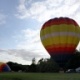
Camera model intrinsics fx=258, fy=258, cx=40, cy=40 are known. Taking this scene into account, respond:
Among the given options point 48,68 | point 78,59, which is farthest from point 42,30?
point 48,68

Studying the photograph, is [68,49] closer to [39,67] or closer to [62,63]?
[62,63]

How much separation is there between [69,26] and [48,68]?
38124 mm

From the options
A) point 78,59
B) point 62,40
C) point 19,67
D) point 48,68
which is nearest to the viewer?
point 62,40

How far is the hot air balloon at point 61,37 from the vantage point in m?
38.3

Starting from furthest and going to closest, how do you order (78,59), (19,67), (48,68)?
(19,67)
(48,68)
(78,59)

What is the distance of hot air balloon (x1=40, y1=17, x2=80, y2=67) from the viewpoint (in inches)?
1510

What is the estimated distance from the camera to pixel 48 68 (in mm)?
75125

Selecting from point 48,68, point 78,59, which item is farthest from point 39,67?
point 78,59

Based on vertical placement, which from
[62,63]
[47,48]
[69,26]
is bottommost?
[62,63]

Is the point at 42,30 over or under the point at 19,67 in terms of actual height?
under

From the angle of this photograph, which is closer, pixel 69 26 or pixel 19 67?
pixel 69 26

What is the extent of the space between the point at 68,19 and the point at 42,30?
14.3 feet

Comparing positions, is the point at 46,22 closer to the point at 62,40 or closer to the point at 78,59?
the point at 62,40

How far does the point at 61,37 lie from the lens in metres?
38.4
